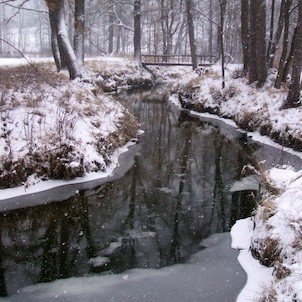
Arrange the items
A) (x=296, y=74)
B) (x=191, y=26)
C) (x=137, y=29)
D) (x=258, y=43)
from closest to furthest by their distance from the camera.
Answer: (x=296, y=74), (x=258, y=43), (x=191, y=26), (x=137, y=29)

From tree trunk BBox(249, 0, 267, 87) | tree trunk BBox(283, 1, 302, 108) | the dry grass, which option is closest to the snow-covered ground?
tree trunk BBox(283, 1, 302, 108)

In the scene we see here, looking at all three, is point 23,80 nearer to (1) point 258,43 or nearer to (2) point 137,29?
(1) point 258,43

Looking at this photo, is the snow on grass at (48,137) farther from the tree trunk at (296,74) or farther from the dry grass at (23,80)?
the tree trunk at (296,74)

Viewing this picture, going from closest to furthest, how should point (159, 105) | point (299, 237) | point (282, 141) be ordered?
point (299, 237)
point (282, 141)
point (159, 105)

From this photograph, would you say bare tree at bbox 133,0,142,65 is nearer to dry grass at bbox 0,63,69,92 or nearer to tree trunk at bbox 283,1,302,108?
dry grass at bbox 0,63,69,92

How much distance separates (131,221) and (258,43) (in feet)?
34.7

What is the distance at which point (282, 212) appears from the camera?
5391 mm

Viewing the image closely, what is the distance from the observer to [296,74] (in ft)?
38.1

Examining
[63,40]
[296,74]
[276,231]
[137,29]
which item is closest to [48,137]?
[276,231]

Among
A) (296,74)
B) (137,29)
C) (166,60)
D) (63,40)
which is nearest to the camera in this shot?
(296,74)

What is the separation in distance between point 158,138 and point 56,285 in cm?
825

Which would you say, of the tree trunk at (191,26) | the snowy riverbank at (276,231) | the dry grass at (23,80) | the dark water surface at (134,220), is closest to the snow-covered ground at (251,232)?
the snowy riverbank at (276,231)

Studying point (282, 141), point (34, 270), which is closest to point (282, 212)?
point (34, 270)

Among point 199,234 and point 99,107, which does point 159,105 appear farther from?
point 199,234
